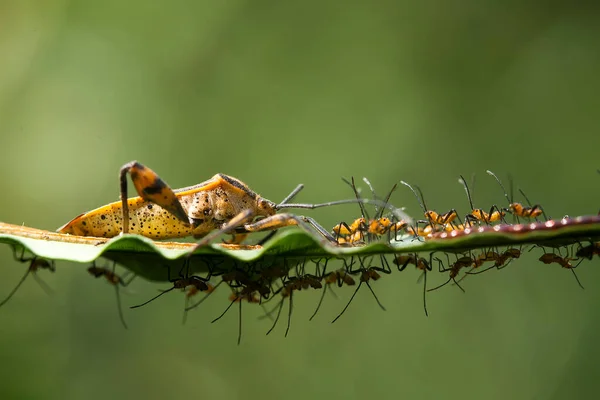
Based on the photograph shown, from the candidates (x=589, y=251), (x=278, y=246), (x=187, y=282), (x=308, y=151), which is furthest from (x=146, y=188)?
(x=308, y=151)

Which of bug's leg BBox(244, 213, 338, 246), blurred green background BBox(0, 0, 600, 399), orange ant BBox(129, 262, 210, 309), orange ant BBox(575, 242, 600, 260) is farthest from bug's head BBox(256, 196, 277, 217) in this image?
blurred green background BBox(0, 0, 600, 399)

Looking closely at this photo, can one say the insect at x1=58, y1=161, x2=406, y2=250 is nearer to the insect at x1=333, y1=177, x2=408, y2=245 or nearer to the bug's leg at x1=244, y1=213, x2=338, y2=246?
the bug's leg at x1=244, y1=213, x2=338, y2=246

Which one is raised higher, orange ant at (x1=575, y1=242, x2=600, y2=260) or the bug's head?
the bug's head

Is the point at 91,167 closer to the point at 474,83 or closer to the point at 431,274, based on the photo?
the point at 431,274

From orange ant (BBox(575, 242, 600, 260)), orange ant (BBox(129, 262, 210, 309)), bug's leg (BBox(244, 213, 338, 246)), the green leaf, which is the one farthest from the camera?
bug's leg (BBox(244, 213, 338, 246))

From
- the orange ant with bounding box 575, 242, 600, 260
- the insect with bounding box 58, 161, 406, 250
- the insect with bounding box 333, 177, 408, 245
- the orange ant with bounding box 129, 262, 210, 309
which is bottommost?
the orange ant with bounding box 129, 262, 210, 309

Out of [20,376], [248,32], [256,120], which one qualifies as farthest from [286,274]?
[248,32]

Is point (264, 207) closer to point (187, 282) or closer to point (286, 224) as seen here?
point (286, 224)
